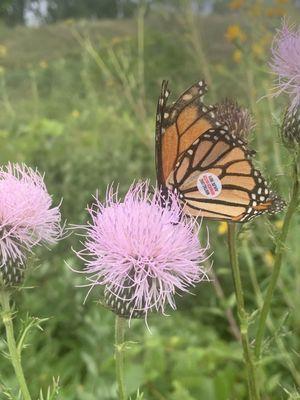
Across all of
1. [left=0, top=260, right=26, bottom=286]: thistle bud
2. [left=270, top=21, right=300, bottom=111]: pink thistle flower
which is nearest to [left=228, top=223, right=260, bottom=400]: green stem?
[left=270, top=21, right=300, bottom=111]: pink thistle flower

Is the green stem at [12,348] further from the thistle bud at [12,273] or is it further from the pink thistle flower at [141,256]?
the pink thistle flower at [141,256]

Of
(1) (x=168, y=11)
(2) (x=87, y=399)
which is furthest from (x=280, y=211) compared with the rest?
(1) (x=168, y=11)

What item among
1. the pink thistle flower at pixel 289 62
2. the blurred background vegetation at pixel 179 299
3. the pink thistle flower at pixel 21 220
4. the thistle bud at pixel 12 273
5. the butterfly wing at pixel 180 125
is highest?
the pink thistle flower at pixel 289 62

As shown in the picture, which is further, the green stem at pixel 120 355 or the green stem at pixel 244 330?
the green stem at pixel 244 330

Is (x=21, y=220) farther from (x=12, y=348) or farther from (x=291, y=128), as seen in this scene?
(x=291, y=128)

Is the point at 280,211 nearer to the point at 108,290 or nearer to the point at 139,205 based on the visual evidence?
the point at 139,205

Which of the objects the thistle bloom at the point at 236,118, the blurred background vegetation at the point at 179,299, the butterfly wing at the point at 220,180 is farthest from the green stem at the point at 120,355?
the thistle bloom at the point at 236,118
